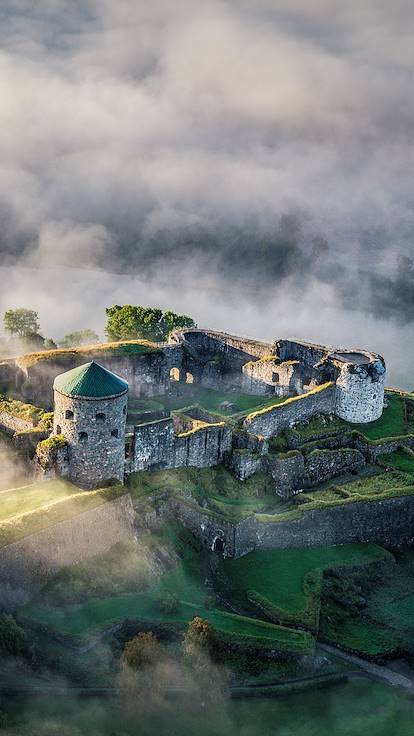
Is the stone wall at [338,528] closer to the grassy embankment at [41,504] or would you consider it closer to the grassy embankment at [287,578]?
the grassy embankment at [287,578]

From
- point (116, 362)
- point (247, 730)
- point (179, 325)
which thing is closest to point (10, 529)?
point (247, 730)

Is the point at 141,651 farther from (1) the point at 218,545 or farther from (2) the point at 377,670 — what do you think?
(2) the point at 377,670

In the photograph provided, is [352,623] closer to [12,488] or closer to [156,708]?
[156,708]

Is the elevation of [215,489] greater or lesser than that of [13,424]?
lesser

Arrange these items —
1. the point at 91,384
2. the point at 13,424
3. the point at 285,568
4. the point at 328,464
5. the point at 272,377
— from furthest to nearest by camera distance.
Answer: the point at 272,377 → the point at 328,464 → the point at 13,424 → the point at 285,568 → the point at 91,384

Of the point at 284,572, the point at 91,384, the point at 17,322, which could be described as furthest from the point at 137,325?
the point at 284,572

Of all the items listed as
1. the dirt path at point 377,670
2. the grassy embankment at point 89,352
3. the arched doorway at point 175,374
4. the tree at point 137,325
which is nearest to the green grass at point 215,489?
the dirt path at point 377,670

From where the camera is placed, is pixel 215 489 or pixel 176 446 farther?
pixel 215 489

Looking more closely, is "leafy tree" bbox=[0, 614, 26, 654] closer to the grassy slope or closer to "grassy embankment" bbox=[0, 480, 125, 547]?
"grassy embankment" bbox=[0, 480, 125, 547]
